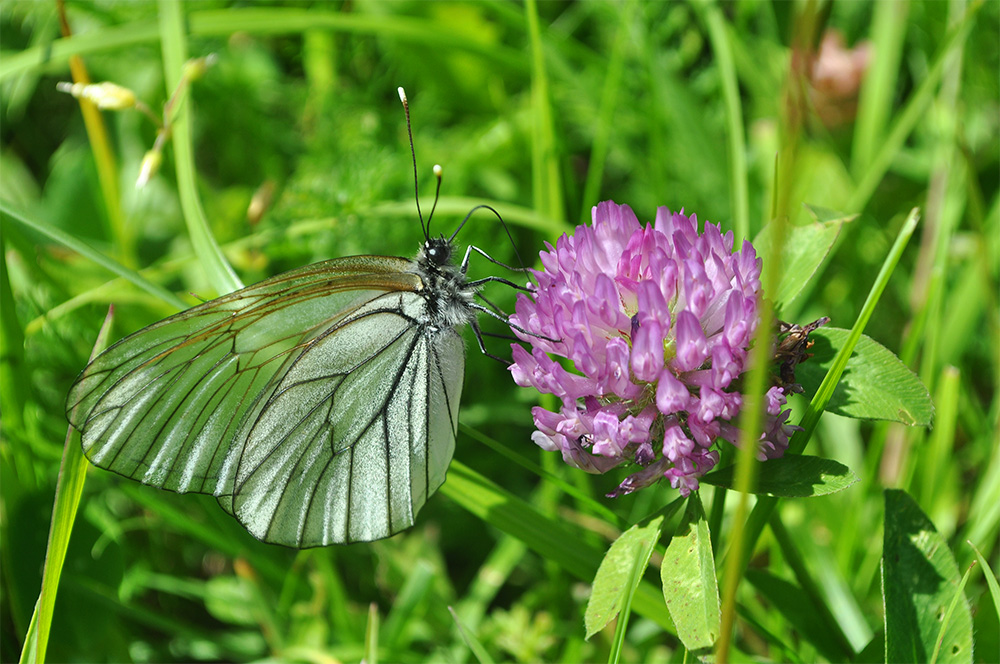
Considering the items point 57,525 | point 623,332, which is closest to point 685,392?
point 623,332

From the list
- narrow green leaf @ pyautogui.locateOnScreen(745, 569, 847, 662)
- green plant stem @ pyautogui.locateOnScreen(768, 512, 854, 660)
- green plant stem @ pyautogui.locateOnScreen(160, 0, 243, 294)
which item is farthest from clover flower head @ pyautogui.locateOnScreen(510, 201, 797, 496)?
green plant stem @ pyautogui.locateOnScreen(160, 0, 243, 294)

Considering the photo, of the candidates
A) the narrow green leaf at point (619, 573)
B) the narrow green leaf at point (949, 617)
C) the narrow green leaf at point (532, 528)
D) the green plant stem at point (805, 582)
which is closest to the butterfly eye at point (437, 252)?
the narrow green leaf at point (532, 528)

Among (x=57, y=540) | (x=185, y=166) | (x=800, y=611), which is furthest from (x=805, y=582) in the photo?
(x=185, y=166)

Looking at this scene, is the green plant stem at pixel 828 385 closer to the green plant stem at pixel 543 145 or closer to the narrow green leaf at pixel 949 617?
the narrow green leaf at pixel 949 617

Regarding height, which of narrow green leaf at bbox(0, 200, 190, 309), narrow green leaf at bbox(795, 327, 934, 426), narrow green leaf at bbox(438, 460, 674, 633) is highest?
narrow green leaf at bbox(0, 200, 190, 309)

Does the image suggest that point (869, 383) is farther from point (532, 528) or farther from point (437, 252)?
point (437, 252)

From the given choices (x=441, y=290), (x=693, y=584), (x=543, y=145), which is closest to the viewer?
(x=693, y=584)

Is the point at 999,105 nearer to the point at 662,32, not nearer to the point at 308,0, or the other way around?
the point at 662,32

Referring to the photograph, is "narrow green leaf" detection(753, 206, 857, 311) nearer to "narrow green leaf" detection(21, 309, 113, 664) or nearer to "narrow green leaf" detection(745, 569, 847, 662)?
"narrow green leaf" detection(745, 569, 847, 662)
